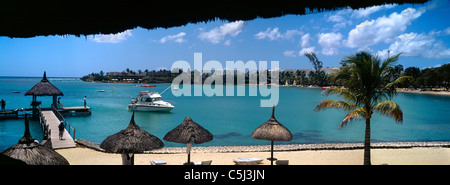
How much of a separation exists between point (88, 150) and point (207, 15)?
1111cm

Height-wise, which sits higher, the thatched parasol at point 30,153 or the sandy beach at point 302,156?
the thatched parasol at point 30,153

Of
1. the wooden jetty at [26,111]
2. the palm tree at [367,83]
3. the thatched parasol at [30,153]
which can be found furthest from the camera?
the wooden jetty at [26,111]

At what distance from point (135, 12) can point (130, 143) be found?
16.0ft

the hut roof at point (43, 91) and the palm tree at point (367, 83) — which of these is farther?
the hut roof at point (43, 91)

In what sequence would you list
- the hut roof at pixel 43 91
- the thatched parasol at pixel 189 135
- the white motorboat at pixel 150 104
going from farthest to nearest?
the white motorboat at pixel 150 104 < the hut roof at pixel 43 91 < the thatched parasol at pixel 189 135

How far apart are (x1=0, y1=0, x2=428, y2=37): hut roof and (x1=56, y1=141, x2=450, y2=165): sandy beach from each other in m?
7.46

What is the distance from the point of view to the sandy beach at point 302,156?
10578 millimetres

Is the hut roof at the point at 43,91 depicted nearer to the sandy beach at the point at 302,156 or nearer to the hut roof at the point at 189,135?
the sandy beach at the point at 302,156

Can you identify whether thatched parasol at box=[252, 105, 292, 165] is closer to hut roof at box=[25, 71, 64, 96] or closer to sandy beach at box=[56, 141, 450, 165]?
sandy beach at box=[56, 141, 450, 165]

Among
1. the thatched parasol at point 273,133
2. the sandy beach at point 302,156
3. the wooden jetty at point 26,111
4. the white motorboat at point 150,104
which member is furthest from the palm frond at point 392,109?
the wooden jetty at point 26,111

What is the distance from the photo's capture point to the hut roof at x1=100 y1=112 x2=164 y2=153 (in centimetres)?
722

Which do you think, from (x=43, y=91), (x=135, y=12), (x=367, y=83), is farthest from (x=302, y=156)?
(x=43, y=91)
